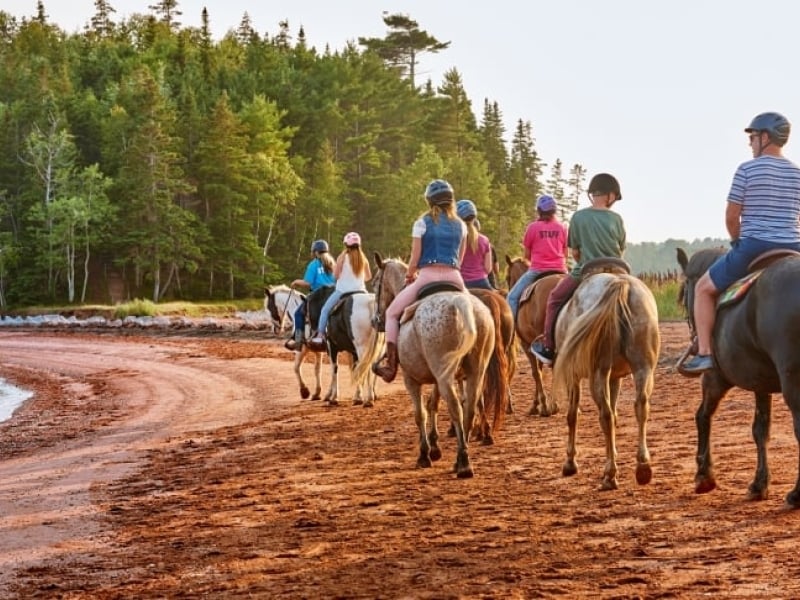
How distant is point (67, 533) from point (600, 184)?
5.66 metres

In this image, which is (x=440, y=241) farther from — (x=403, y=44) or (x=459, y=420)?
(x=403, y=44)

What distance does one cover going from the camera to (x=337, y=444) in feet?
37.8

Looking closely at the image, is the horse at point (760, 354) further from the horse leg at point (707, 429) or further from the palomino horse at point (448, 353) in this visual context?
the palomino horse at point (448, 353)

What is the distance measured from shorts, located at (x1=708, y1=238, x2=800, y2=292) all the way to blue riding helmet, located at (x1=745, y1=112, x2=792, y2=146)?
78 cm

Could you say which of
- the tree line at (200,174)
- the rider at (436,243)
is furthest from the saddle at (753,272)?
the tree line at (200,174)

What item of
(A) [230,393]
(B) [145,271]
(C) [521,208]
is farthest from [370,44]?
(A) [230,393]

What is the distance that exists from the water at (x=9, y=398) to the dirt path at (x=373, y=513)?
136 inches

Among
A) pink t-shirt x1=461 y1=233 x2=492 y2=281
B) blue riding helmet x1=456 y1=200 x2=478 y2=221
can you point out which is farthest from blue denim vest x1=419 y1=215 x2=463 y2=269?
blue riding helmet x1=456 y1=200 x2=478 y2=221

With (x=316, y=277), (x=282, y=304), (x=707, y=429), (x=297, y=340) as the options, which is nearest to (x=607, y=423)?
(x=707, y=429)

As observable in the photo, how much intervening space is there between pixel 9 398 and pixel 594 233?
15.4m

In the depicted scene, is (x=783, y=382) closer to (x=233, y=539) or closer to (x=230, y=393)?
(x=233, y=539)

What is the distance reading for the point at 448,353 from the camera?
9125 millimetres

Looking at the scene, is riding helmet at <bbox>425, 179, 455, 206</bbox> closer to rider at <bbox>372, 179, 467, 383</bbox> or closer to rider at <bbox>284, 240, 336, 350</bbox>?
rider at <bbox>372, 179, 467, 383</bbox>

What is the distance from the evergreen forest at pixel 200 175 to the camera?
62.7 m
